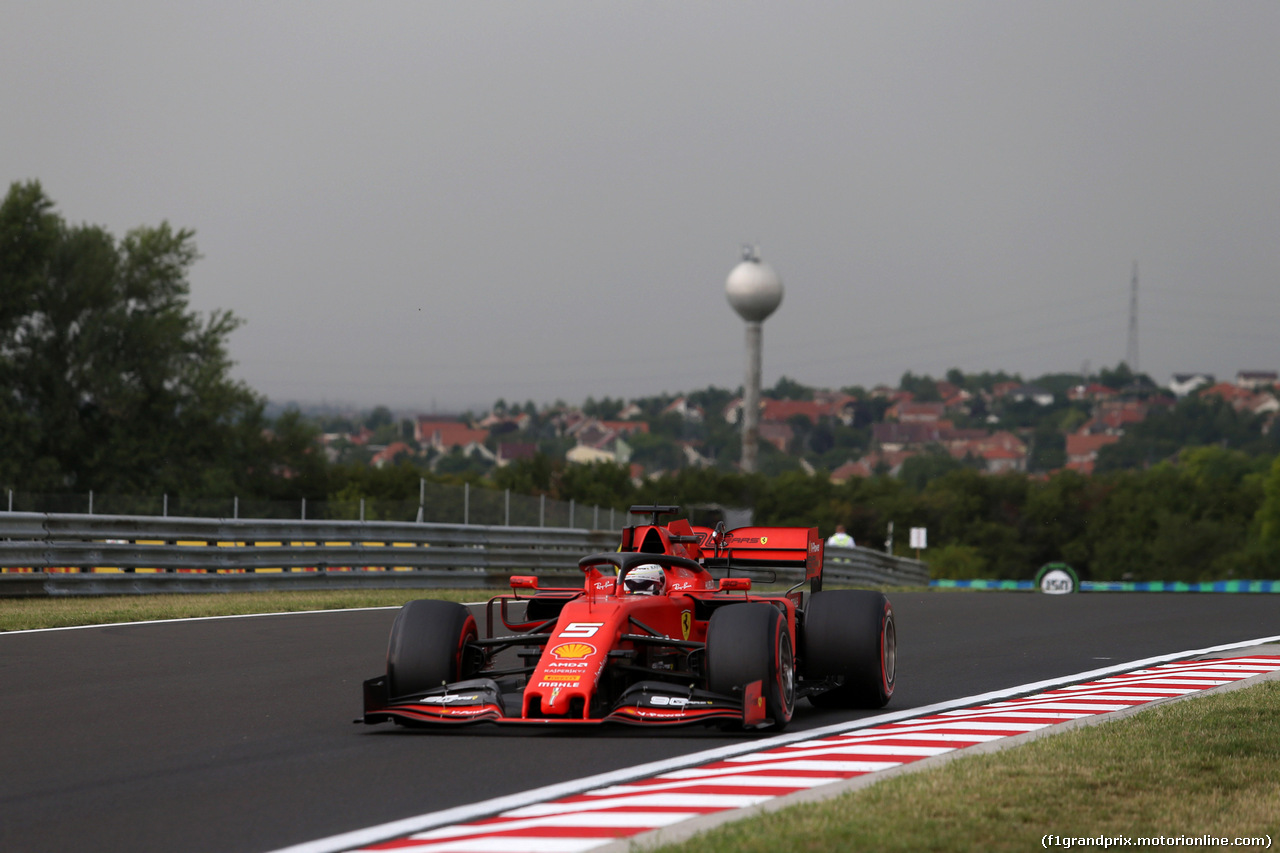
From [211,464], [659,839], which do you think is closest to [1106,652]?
[659,839]

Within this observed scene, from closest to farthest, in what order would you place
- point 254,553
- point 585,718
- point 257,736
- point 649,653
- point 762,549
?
point 585,718
point 257,736
point 649,653
point 762,549
point 254,553

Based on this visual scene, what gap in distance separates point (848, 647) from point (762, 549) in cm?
153

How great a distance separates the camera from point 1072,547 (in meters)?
105

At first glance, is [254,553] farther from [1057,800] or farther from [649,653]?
[1057,800]

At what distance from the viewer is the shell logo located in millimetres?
7902

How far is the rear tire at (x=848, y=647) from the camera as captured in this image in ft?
30.3

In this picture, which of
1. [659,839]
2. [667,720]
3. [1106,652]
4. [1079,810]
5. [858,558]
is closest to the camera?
[659,839]

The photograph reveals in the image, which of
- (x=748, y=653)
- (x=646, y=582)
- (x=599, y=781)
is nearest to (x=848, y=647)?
(x=646, y=582)

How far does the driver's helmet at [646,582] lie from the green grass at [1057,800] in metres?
2.43

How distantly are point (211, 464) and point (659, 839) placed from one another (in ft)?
143

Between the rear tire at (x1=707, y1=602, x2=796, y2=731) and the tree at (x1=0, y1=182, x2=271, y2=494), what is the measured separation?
39.2m

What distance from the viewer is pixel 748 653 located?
26.1 feet

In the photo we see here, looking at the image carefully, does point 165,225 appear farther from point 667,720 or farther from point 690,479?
point 690,479

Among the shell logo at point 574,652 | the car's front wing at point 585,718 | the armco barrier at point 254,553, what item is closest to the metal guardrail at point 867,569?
the armco barrier at point 254,553
